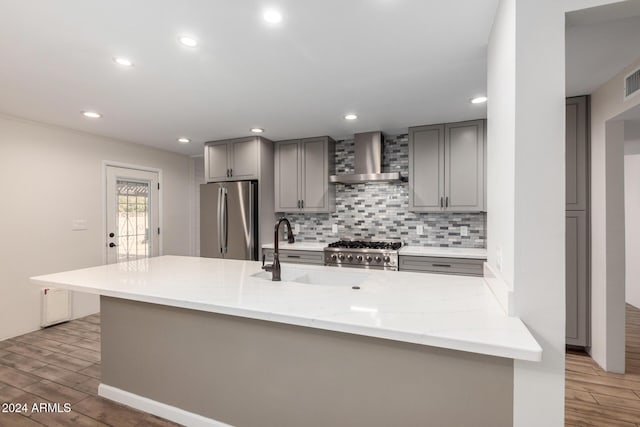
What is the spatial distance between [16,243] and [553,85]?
15.5 ft

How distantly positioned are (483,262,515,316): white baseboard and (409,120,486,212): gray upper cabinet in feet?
5.96

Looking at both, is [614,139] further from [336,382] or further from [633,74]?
[336,382]

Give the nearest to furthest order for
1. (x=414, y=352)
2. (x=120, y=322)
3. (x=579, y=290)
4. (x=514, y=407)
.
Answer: (x=514, y=407) → (x=414, y=352) → (x=120, y=322) → (x=579, y=290)

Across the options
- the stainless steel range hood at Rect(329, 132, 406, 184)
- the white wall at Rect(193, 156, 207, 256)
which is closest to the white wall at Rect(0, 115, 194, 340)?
the white wall at Rect(193, 156, 207, 256)

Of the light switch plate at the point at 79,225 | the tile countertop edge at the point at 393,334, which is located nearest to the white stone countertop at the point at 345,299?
the tile countertop edge at the point at 393,334

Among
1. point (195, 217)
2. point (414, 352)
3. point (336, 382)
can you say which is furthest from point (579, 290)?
point (195, 217)

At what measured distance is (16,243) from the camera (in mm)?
3223

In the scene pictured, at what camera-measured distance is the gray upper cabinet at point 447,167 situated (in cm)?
333

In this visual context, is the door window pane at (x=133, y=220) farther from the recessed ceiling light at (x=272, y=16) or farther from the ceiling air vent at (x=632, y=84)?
the ceiling air vent at (x=632, y=84)

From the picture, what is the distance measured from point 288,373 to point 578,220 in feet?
9.36

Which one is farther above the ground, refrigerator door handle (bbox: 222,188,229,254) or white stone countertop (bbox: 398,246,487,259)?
refrigerator door handle (bbox: 222,188,229,254)

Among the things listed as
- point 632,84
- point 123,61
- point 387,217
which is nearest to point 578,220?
point 632,84

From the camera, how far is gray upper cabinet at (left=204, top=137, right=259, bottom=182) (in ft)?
13.2

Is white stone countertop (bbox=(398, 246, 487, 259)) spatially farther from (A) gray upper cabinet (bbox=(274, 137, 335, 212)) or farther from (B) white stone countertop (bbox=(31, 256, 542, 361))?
(B) white stone countertop (bbox=(31, 256, 542, 361))
